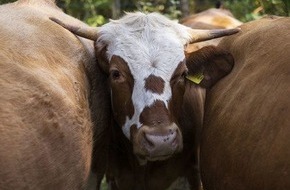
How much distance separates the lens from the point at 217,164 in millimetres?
5312

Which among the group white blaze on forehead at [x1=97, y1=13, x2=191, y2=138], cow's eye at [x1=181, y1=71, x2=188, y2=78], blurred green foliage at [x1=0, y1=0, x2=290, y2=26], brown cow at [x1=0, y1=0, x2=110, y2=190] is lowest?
blurred green foliage at [x1=0, y1=0, x2=290, y2=26]

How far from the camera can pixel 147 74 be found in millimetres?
5477

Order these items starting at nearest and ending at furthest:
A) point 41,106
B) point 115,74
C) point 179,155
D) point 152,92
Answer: point 41,106
point 152,92
point 115,74
point 179,155

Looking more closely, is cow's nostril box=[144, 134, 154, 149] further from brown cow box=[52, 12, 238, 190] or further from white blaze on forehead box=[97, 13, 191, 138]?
white blaze on forehead box=[97, 13, 191, 138]

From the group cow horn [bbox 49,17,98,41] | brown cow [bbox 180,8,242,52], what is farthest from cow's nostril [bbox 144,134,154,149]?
brown cow [bbox 180,8,242,52]

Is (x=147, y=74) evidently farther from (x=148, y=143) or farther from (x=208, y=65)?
(x=208, y=65)

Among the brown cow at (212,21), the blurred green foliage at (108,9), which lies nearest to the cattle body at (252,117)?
the blurred green foliage at (108,9)

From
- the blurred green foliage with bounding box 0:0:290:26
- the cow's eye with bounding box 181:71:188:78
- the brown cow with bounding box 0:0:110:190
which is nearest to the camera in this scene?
the brown cow with bounding box 0:0:110:190

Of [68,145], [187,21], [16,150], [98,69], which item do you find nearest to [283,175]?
[68,145]

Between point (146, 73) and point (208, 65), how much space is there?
778 mm

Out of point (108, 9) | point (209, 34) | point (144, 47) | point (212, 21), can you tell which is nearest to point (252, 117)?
point (144, 47)

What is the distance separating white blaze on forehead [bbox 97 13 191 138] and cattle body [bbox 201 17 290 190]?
431mm

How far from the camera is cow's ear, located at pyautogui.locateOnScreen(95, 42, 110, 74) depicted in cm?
573

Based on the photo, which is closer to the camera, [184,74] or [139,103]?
[139,103]
